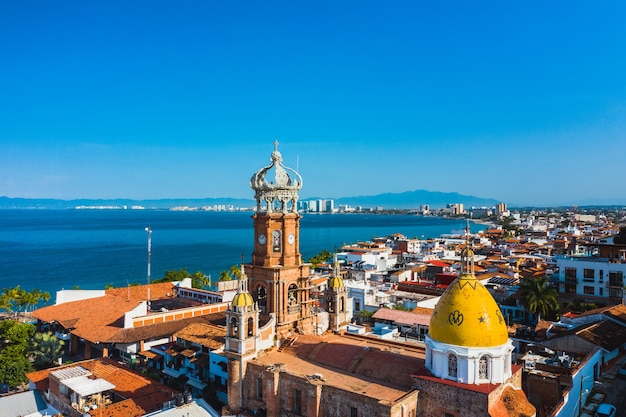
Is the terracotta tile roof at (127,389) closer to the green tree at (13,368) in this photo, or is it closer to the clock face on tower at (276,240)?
the green tree at (13,368)

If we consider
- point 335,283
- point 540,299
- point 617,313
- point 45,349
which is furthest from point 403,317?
point 45,349

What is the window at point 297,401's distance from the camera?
21.9 metres

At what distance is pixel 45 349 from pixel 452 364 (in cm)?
3314

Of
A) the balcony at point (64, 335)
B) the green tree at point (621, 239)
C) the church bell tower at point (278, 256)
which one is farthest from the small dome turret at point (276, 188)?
the green tree at point (621, 239)

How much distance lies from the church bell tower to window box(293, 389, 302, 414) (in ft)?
17.0

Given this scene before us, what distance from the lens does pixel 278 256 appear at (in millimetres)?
27453

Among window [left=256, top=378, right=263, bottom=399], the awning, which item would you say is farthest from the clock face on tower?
the awning

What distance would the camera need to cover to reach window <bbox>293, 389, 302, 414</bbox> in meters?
21.9

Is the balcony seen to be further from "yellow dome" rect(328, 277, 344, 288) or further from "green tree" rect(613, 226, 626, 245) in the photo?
"green tree" rect(613, 226, 626, 245)

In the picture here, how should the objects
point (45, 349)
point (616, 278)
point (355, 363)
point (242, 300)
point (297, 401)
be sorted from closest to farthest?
1. point (297, 401)
2. point (355, 363)
3. point (242, 300)
4. point (45, 349)
5. point (616, 278)

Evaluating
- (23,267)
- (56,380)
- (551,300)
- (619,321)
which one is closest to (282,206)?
(56,380)

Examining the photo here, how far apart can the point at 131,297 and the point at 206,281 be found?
17.1 m

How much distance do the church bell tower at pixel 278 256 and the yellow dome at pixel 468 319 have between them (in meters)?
9.25

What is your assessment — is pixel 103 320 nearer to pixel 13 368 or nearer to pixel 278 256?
pixel 13 368
